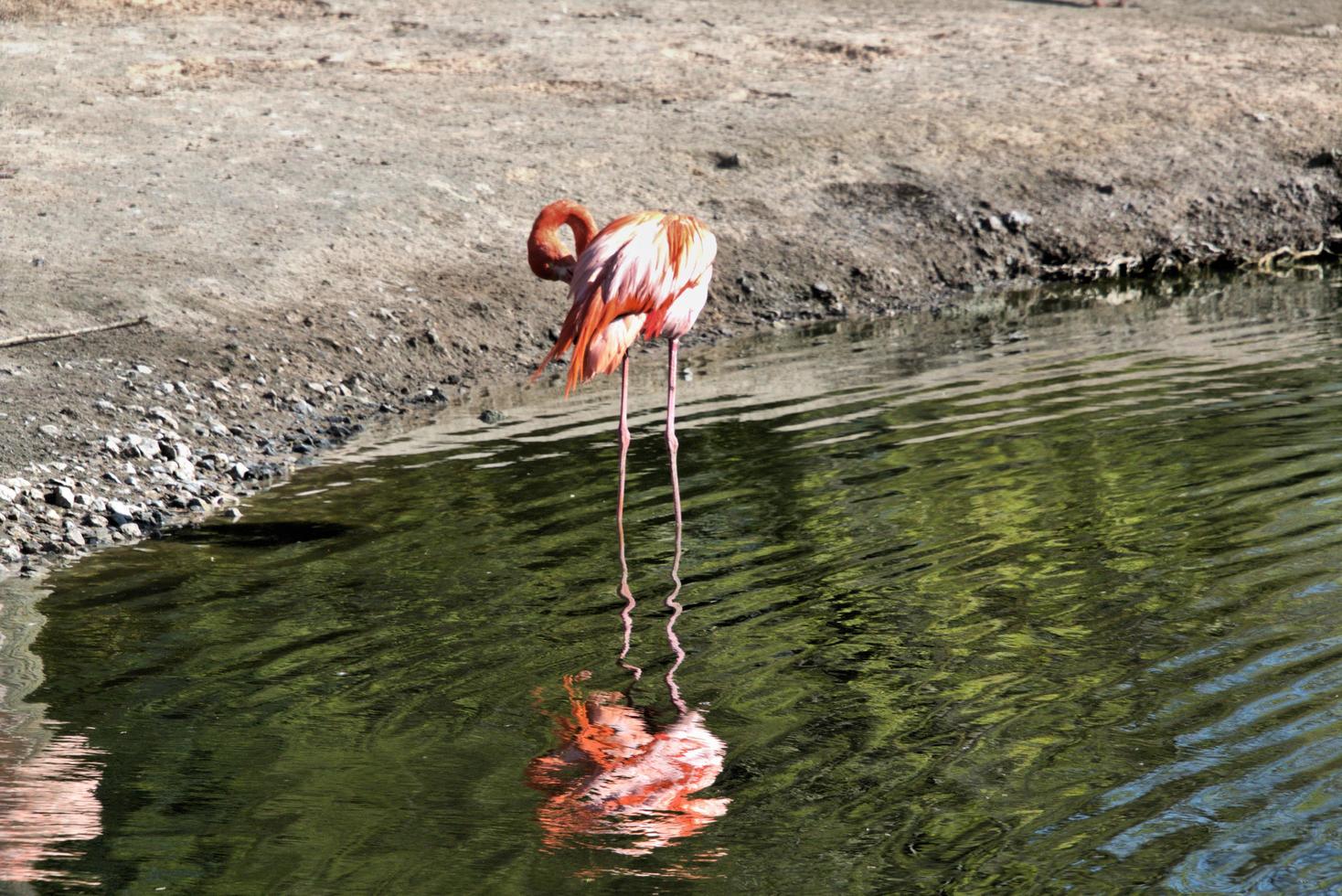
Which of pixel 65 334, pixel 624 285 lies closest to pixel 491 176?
pixel 65 334

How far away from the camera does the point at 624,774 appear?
13.6 ft

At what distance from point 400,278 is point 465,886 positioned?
25.0 feet

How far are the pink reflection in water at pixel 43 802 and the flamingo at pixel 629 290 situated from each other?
2.44 metres

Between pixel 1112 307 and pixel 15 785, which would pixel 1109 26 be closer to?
pixel 1112 307

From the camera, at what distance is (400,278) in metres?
10.7

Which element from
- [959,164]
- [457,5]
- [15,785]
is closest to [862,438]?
[15,785]

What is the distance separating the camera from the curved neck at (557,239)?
7117 mm

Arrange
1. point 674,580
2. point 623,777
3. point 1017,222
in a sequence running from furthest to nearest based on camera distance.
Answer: point 1017,222 → point 674,580 → point 623,777

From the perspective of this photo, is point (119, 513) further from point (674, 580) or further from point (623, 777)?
point (623, 777)

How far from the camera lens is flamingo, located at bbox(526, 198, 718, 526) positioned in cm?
646

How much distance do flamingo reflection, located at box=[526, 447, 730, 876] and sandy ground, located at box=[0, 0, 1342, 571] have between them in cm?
311

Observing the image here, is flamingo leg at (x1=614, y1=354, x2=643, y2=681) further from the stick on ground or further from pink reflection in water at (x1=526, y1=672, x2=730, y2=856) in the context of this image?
the stick on ground

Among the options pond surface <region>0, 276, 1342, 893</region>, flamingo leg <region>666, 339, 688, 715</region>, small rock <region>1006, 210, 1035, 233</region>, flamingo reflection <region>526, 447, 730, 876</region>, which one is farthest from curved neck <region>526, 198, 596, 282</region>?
small rock <region>1006, 210, 1035, 233</region>

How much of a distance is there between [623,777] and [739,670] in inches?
31.6
